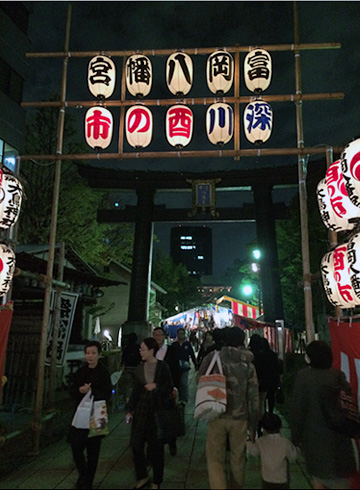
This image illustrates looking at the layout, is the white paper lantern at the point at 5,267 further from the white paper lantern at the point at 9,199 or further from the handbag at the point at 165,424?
the handbag at the point at 165,424

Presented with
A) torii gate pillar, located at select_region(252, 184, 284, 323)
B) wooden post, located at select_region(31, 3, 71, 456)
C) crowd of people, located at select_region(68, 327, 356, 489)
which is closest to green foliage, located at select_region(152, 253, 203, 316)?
torii gate pillar, located at select_region(252, 184, 284, 323)

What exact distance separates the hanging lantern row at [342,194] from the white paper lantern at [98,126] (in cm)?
538

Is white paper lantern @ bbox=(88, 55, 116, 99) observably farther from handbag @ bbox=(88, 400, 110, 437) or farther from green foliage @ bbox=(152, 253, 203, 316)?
green foliage @ bbox=(152, 253, 203, 316)

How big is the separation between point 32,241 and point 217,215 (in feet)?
35.3

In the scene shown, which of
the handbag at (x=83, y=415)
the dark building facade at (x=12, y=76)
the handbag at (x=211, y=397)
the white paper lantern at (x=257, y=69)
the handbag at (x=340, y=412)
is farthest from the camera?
the dark building facade at (x=12, y=76)

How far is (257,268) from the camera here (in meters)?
24.6

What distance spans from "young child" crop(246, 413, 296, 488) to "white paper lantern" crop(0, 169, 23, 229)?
17.7 feet

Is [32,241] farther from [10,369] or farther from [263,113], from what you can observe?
[263,113]

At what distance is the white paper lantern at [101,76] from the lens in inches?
361

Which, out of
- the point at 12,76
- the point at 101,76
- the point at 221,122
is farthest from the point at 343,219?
the point at 12,76

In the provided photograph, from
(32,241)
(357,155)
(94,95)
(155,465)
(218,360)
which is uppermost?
(94,95)

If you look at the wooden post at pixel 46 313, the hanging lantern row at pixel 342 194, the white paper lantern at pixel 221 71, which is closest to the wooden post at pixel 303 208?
the hanging lantern row at pixel 342 194

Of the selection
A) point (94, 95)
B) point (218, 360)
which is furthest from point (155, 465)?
point (94, 95)

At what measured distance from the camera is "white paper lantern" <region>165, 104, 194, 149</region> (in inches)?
365
